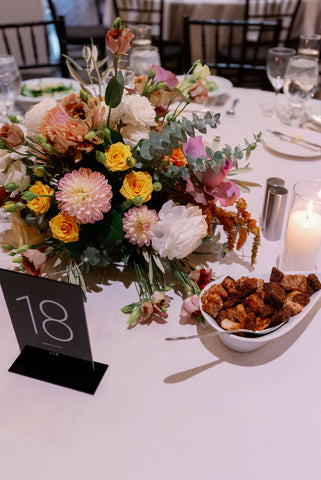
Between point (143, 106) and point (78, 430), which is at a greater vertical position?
point (143, 106)

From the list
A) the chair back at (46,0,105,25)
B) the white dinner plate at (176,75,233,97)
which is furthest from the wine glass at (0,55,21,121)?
the chair back at (46,0,105,25)

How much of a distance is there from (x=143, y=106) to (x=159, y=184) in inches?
5.3

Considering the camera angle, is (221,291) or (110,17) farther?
(110,17)

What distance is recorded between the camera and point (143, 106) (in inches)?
27.3

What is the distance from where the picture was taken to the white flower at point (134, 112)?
0.69 meters

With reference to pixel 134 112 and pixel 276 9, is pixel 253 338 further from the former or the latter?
pixel 276 9

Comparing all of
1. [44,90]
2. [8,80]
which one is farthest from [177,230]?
[44,90]

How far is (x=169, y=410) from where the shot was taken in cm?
57

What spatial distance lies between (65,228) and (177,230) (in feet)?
0.63

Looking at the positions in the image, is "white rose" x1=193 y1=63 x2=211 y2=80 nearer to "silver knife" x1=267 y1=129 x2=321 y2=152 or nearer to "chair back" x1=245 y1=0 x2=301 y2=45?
"silver knife" x1=267 y1=129 x2=321 y2=152

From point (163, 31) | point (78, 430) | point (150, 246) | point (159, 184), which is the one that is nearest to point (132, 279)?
point (150, 246)

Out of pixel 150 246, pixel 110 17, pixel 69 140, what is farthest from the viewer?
pixel 110 17

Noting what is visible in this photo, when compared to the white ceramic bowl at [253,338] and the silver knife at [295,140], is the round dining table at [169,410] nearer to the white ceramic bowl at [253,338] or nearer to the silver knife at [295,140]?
the white ceramic bowl at [253,338]

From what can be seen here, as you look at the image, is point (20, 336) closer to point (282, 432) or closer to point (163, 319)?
point (163, 319)
